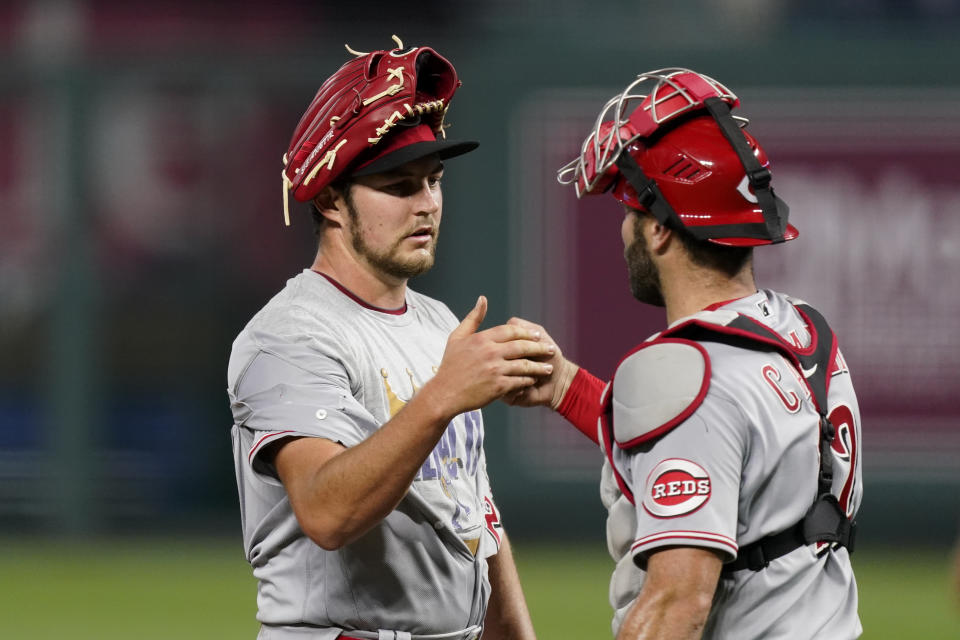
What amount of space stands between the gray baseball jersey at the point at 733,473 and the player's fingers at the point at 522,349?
174 mm

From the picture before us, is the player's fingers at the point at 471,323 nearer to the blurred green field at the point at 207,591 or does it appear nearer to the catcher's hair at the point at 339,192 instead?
the catcher's hair at the point at 339,192

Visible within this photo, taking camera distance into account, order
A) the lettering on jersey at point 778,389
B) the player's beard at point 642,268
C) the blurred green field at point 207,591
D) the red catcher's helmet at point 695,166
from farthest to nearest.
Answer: the blurred green field at point 207,591 → the player's beard at point 642,268 → the red catcher's helmet at point 695,166 → the lettering on jersey at point 778,389

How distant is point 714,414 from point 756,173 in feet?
2.00

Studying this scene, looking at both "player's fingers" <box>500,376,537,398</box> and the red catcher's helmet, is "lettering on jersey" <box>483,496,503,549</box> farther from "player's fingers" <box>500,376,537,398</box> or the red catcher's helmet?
the red catcher's helmet

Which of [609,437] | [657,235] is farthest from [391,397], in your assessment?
[657,235]

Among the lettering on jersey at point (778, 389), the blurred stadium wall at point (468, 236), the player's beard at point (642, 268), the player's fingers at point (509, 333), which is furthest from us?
the blurred stadium wall at point (468, 236)

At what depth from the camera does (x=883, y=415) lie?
10.0 meters

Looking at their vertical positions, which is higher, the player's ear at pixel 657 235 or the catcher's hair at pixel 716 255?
the player's ear at pixel 657 235

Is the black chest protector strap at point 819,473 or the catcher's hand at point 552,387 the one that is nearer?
the black chest protector strap at point 819,473

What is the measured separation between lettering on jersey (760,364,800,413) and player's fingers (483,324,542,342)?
0.50 m

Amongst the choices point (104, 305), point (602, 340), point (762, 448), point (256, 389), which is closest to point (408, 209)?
point (256, 389)

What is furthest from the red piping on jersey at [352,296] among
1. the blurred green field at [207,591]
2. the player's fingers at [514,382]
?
the blurred green field at [207,591]

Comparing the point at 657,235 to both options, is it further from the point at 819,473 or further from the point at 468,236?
the point at 468,236

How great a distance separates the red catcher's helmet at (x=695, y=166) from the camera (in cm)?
316
